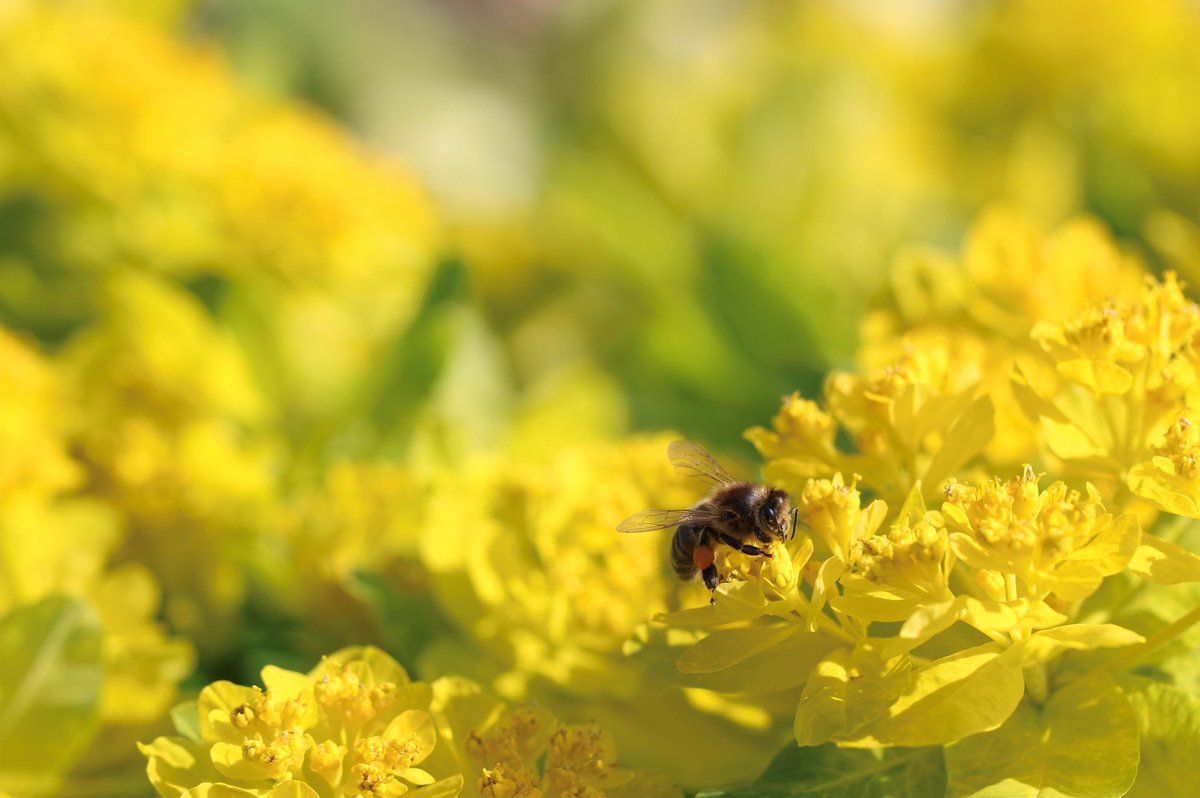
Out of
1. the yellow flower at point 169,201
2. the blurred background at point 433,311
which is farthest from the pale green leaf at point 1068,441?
the yellow flower at point 169,201

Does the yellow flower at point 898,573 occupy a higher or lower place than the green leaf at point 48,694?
lower

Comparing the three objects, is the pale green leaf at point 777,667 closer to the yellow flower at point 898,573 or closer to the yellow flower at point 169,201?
the yellow flower at point 898,573

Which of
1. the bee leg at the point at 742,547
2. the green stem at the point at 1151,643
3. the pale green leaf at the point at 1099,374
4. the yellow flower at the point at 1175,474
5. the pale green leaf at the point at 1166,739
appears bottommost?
the pale green leaf at the point at 1166,739

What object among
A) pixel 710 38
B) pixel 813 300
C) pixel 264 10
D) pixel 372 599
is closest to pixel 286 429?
pixel 372 599

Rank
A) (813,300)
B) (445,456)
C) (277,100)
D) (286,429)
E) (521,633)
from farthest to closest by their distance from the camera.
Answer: (277,100), (813,300), (286,429), (445,456), (521,633)

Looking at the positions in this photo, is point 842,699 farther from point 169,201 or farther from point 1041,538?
point 169,201

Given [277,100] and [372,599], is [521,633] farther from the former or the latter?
[277,100]

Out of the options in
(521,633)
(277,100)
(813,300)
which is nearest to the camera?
(521,633)
